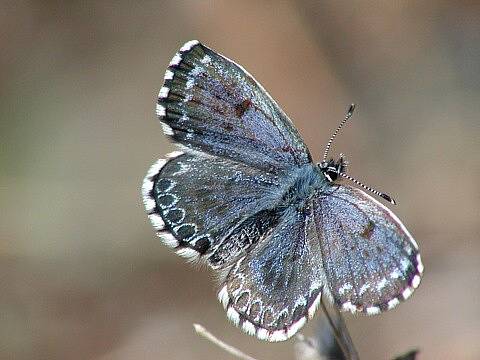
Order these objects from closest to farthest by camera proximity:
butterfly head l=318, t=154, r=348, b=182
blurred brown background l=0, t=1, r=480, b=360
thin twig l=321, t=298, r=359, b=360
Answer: thin twig l=321, t=298, r=359, b=360
butterfly head l=318, t=154, r=348, b=182
blurred brown background l=0, t=1, r=480, b=360

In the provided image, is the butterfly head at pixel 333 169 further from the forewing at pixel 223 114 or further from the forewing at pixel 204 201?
the forewing at pixel 204 201

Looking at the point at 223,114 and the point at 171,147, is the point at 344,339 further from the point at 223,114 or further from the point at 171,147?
the point at 171,147

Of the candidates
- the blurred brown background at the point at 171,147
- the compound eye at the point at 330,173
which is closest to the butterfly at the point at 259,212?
→ the compound eye at the point at 330,173

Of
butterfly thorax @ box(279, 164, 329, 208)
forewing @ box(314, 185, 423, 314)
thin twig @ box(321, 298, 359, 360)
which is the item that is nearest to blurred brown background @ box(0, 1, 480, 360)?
butterfly thorax @ box(279, 164, 329, 208)

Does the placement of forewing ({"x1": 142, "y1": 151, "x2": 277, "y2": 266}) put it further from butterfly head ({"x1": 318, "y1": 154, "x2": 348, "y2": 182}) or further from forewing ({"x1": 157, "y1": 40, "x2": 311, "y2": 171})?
butterfly head ({"x1": 318, "y1": 154, "x2": 348, "y2": 182})

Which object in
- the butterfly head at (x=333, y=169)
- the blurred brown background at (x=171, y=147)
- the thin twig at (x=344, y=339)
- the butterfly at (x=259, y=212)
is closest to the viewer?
the thin twig at (x=344, y=339)

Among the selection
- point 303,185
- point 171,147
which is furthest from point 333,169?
point 171,147
